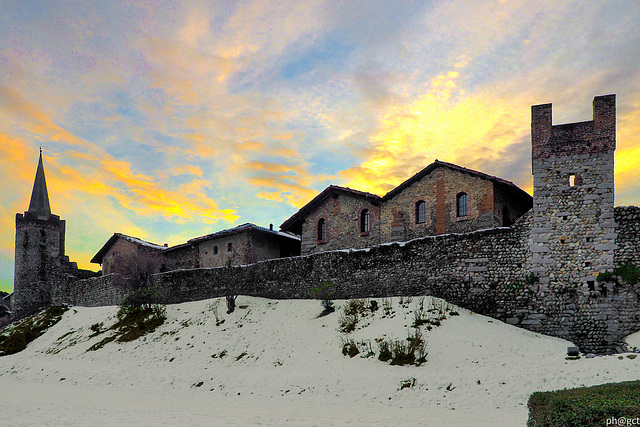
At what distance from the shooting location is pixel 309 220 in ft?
124

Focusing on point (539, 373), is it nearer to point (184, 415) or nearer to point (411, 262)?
point (411, 262)

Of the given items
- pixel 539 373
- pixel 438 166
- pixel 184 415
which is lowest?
pixel 184 415

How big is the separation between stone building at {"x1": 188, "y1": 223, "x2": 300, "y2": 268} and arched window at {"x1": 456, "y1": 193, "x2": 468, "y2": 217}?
17.4 metres

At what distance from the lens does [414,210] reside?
108 ft

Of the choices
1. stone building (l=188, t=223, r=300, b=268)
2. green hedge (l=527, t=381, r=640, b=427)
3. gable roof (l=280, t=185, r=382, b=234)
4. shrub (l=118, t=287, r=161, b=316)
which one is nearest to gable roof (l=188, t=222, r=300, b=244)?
stone building (l=188, t=223, r=300, b=268)

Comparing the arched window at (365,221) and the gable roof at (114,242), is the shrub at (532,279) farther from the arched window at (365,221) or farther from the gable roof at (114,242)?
the gable roof at (114,242)

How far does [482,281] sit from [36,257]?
50.1 meters

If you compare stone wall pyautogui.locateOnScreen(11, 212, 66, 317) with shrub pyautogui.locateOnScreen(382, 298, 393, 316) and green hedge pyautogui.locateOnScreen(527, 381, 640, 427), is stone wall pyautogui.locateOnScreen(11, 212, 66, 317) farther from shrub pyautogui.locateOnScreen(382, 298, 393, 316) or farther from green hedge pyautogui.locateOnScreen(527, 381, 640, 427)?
green hedge pyautogui.locateOnScreen(527, 381, 640, 427)

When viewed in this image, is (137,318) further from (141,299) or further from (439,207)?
(439,207)

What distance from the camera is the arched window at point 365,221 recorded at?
3497cm

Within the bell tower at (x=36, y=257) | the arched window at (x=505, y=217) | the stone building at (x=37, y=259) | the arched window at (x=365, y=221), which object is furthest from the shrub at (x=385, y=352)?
the bell tower at (x=36, y=257)

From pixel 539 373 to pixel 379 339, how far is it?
673 cm

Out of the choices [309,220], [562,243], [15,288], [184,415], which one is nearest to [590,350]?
[562,243]

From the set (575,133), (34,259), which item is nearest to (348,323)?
(575,133)
